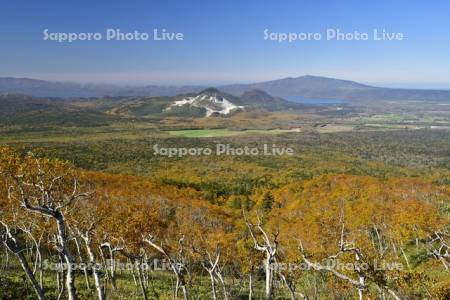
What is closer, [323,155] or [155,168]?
[155,168]

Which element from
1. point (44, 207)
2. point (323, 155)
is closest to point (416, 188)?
point (44, 207)

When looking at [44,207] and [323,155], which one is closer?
[44,207]

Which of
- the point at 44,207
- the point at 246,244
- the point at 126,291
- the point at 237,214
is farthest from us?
the point at 237,214

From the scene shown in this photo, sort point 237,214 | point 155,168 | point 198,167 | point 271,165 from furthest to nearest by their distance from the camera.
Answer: point 271,165, point 198,167, point 155,168, point 237,214

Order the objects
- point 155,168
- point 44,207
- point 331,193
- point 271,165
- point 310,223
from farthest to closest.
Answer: point 271,165, point 155,168, point 331,193, point 310,223, point 44,207

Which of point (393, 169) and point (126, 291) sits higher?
point (126, 291)

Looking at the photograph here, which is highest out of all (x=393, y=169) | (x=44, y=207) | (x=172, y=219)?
(x=44, y=207)

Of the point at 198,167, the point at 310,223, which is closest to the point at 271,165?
the point at 198,167

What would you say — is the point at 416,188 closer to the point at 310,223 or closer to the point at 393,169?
the point at 310,223

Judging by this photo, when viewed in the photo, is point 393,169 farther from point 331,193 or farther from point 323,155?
point 331,193
